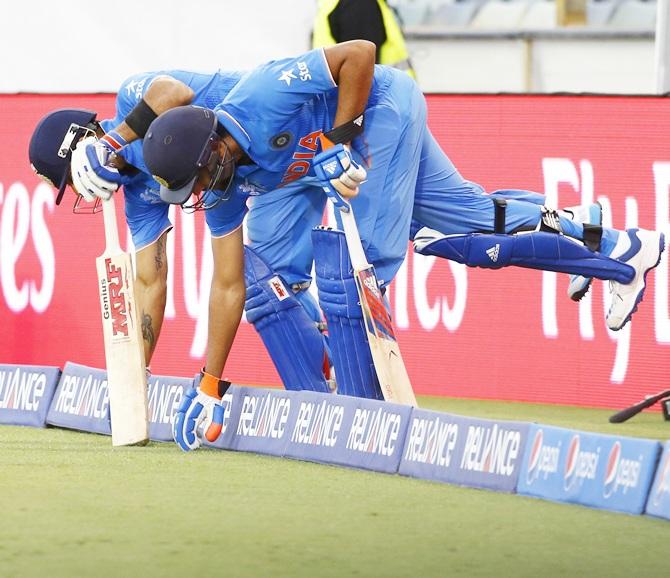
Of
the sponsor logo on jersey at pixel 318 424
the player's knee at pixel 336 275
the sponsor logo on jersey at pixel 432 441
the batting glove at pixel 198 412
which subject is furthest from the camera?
the player's knee at pixel 336 275

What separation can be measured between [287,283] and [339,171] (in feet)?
3.13

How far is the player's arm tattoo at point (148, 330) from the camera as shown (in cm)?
704

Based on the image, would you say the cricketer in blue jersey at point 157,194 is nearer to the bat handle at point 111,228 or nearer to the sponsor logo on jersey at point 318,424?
the bat handle at point 111,228

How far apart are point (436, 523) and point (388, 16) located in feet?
18.1

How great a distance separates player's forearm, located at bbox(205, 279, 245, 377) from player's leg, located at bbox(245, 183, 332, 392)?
1.16ft

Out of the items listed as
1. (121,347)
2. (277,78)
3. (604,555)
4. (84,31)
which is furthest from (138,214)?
(84,31)

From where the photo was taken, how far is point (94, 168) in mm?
6352

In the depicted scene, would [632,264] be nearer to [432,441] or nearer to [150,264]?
[432,441]

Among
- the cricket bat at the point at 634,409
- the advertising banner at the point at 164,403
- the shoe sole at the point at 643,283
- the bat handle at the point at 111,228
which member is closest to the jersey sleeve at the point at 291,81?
the bat handle at the point at 111,228

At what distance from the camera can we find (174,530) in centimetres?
464

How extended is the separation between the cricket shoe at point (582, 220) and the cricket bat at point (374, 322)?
129 cm

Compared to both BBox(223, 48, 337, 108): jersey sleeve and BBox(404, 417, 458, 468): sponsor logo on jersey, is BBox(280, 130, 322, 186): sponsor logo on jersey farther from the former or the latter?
BBox(404, 417, 458, 468): sponsor logo on jersey

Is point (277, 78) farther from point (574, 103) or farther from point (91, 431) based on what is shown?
point (574, 103)

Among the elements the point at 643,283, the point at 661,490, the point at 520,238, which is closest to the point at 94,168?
the point at 520,238
